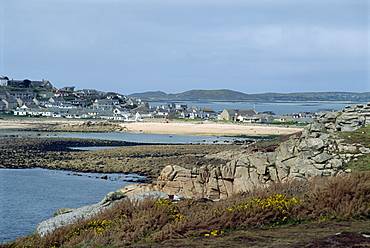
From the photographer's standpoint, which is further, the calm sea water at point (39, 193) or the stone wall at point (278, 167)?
the calm sea water at point (39, 193)

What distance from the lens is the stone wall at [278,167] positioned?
15.1m

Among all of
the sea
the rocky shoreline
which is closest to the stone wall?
the sea

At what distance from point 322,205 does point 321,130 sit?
8.89m

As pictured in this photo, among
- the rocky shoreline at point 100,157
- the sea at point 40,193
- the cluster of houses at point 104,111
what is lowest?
the sea at point 40,193

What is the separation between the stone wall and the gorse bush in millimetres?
3215

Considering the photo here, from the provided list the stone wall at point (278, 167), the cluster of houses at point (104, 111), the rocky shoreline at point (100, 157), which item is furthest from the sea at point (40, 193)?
the cluster of houses at point (104, 111)

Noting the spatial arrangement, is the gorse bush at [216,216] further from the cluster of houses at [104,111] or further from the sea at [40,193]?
the cluster of houses at [104,111]

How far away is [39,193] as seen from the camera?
2792 centimetres

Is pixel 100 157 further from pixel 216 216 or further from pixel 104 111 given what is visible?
pixel 104 111

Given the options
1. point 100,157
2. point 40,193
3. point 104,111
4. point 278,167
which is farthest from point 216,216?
point 104,111

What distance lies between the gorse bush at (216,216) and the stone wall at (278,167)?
322 centimetres

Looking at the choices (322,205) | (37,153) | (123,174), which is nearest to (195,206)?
(322,205)

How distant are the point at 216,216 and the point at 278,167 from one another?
628 centimetres

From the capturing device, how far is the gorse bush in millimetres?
9859
